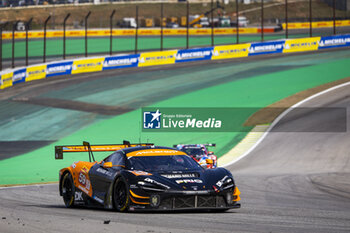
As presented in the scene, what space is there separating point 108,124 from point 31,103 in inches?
315

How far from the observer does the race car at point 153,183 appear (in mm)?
10570

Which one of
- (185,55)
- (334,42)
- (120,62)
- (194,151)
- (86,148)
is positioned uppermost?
A: (334,42)

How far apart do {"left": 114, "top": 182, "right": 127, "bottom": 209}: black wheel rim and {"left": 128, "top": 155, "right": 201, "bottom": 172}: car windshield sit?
408mm

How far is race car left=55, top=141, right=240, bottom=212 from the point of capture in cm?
1057

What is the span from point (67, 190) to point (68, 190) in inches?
1.9

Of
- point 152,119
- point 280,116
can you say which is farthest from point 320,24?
point 152,119

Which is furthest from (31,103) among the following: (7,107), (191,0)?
(191,0)

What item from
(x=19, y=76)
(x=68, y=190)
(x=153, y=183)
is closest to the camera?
(x=153, y=183)

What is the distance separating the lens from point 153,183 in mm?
10672

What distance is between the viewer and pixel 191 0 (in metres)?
98.2

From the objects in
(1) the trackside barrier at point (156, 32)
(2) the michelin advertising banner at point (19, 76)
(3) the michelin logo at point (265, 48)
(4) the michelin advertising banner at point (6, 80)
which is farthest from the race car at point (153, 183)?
(1) the trackside barrier at point (156, 32)

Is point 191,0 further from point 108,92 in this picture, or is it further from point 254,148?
point 254,148

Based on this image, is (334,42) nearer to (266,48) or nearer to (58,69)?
(266,48)

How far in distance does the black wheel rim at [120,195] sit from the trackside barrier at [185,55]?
39770 mm
